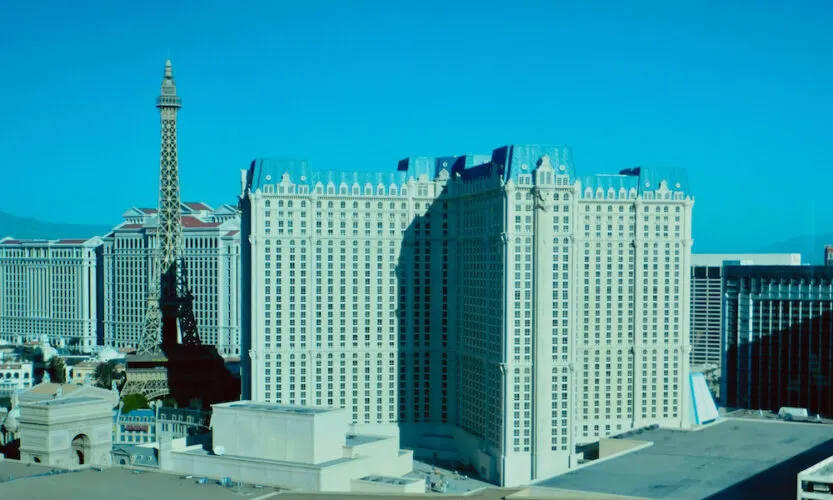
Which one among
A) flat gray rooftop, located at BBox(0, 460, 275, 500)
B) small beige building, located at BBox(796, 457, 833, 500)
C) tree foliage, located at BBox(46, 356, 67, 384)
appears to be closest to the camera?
small beige building, located at BBox(796, 457, 833, 500)

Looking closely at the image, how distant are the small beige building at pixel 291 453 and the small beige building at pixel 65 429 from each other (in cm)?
1388

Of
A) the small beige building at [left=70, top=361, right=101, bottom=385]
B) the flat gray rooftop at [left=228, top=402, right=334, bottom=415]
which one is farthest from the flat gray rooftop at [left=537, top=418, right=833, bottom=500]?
the small beige building at [left=70, top=361, right=101, bottom=385]

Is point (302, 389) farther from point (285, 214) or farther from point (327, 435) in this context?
point (327, 435)

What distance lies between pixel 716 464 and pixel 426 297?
171 feet

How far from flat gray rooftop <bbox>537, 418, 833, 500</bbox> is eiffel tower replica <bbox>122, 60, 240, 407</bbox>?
254 ft

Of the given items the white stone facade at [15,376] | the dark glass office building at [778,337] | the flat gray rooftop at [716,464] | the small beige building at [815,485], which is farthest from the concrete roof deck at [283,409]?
the white stone facade at [15,376]

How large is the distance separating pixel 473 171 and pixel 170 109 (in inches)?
2697

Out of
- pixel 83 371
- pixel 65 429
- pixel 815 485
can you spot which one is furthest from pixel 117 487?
pixel 83 371

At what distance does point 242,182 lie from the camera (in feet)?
462

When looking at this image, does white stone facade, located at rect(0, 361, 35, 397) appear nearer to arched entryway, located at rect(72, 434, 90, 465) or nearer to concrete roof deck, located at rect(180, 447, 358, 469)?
arched entryway, located at rect(72, 434, 90, 465)

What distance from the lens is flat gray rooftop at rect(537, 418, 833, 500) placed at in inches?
3236

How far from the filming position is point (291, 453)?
95.1 m

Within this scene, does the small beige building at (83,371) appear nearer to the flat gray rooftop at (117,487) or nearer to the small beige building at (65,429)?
the small beige building at (65,429)

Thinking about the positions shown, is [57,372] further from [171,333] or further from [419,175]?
[419,175]
